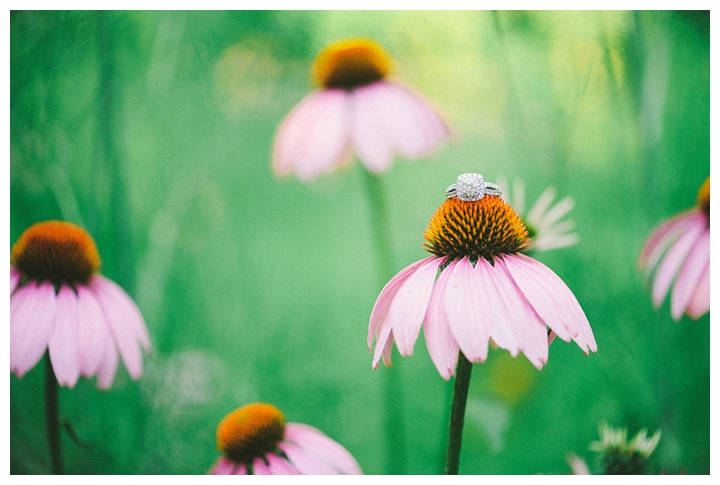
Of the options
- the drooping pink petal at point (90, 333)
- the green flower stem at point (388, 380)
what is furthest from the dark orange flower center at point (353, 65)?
Result: the drooping pink petal at point (90, 333)

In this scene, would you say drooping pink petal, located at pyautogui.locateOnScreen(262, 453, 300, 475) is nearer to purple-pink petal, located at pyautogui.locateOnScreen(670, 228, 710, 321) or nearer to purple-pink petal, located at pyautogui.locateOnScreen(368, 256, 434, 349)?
purple-pink petal, located at pyautogui.locateOnScreen(368, 256, 434, 349)

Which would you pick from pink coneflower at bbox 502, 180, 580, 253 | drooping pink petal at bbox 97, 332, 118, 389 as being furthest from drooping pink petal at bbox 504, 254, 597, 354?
drooping pink petal at bbox 97, 332, 118, 389

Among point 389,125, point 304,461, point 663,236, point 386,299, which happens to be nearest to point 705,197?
point 663,236

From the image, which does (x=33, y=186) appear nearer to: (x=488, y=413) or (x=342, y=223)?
(x=342, y=223)

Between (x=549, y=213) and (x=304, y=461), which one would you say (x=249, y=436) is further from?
(x=549, y=213)

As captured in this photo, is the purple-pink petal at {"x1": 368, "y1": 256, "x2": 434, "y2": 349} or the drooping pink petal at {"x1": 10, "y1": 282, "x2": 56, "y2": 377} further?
the drooping pink petal at {"x1": 10, "y1": 282, "x2": 56, "y2": 377}

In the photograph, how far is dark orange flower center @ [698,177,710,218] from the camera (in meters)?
0.94

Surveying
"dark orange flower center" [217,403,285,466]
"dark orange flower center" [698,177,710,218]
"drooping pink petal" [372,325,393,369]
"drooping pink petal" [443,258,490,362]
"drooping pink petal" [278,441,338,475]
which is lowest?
"drooping pink petal" [278,441,338,475]

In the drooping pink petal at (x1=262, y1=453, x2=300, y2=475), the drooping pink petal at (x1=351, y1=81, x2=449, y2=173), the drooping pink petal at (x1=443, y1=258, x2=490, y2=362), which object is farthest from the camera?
the drooping pink petal at (x1=351, y1=81, x2=449, y2=173)

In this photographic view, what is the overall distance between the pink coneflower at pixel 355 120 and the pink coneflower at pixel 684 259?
395 millimetres

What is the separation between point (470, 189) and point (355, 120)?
1.09 ft

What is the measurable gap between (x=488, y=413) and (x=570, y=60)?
0.60 m

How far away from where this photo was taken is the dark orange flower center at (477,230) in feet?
1.97

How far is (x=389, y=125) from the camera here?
35.6 inches
